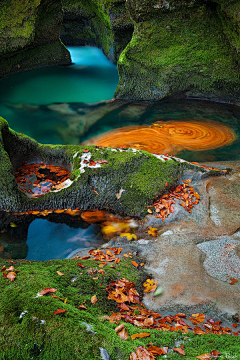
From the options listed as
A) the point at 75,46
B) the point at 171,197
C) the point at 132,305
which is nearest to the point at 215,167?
the point at 171,197

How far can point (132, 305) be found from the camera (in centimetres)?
298

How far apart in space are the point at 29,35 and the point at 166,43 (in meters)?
6.73

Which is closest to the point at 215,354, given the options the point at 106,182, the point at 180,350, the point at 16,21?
the point at 180,350

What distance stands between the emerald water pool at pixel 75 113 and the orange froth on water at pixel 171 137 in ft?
0.89

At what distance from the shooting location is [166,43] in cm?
1055

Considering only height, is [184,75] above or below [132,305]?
above

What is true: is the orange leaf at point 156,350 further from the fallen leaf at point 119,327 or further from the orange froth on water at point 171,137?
the orange froth on water at point 171,137

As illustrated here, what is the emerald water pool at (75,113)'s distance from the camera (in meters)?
4.80

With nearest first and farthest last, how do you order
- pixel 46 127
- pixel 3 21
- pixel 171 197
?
pixel 171 197 < pixel 46 127 < pixel 3 21

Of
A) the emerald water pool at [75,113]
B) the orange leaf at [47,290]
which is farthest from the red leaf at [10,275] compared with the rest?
the emerald water pool at [75,113]

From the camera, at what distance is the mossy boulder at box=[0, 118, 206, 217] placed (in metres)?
5.02

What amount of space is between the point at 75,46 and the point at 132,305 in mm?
21165

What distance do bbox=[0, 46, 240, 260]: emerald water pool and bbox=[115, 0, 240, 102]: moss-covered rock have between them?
581 millimetres

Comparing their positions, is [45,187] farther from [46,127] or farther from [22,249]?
[46,127]
